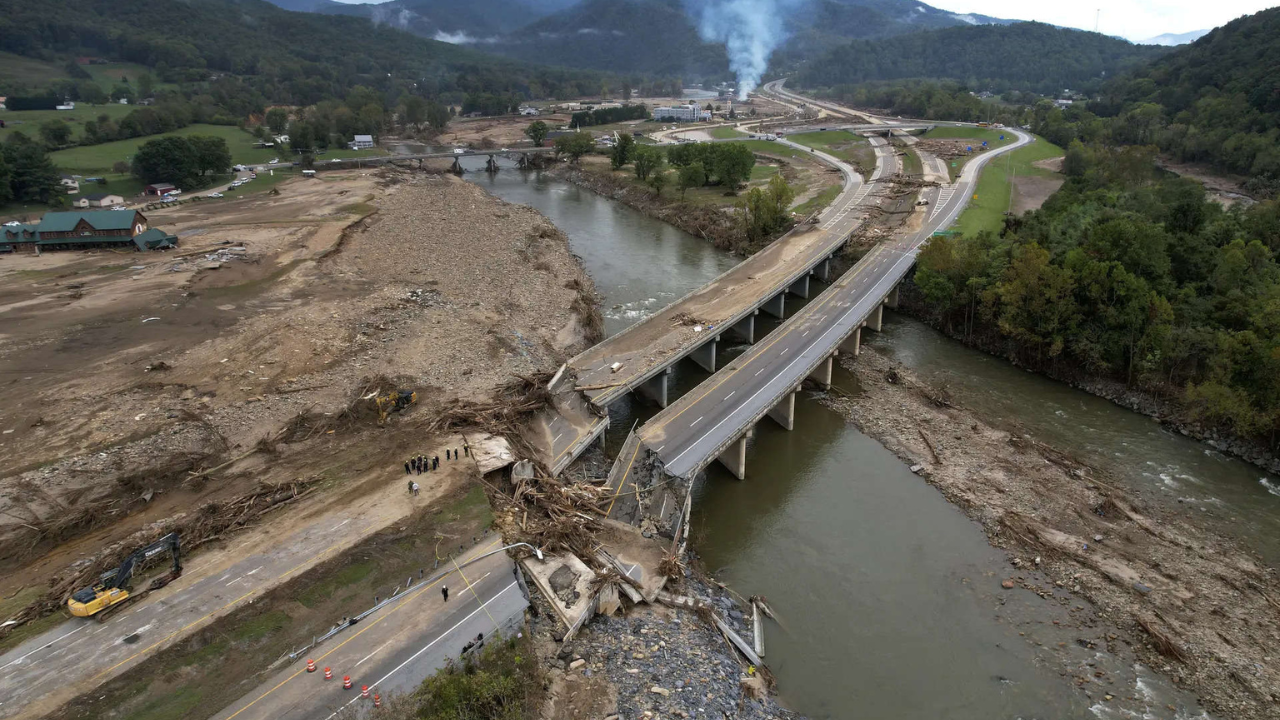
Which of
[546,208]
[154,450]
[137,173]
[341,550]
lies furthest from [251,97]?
[341,550]

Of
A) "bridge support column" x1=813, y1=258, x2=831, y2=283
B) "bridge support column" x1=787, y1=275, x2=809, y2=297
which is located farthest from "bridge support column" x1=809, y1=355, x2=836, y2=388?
"bridge support column" x1=813, y1=258, x2=831, y2=283

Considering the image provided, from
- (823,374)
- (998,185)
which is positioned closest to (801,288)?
(823,374)

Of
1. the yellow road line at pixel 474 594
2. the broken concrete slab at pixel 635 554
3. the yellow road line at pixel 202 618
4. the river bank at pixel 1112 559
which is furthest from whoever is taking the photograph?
the broken concrete slab at pixel 635 554

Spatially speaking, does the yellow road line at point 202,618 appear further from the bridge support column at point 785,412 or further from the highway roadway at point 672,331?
the bridge support column at point 785,412

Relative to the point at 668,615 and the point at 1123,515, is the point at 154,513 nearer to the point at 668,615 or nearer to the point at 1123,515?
the point at 668,615

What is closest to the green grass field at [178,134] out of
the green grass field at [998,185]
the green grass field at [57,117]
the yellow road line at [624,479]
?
the green grass field at [57,117]

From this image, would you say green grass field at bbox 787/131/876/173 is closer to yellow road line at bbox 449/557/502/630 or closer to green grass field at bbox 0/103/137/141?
yellow road line at bbox 449/557/502/630

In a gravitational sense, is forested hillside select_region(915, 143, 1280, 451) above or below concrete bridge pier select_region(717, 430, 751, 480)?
above
